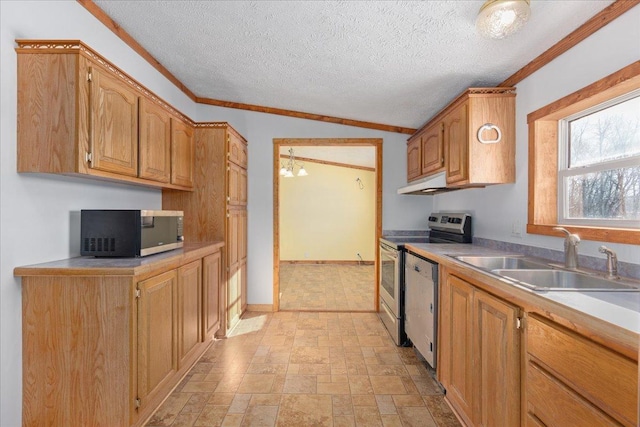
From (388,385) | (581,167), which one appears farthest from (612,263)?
(388,385)

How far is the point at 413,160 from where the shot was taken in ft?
11.8

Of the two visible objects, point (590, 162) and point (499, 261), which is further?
point (499, 261)

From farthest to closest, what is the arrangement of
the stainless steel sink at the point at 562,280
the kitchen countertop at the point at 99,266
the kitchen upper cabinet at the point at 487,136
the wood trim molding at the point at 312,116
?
the wood trim molding at the point at 312,116 → the kitchen upper cabinet at the point at 487,136 → the kitchen countertop at the point at 99,266 → the stainless steel sink at the point at 562,280

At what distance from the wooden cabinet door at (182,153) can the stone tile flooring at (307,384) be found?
1545 millimetres

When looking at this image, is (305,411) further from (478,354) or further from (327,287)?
(327,287)

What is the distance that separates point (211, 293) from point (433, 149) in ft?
8.01

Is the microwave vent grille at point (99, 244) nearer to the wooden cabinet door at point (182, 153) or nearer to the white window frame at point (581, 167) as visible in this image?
the wooden cabinet door at point (182, 153)

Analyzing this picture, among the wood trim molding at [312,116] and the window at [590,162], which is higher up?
the wood trim molding at [312,116]

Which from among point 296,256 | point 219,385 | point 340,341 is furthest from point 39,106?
point 296,256

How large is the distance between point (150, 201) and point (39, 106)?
1.36m

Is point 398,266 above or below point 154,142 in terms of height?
below

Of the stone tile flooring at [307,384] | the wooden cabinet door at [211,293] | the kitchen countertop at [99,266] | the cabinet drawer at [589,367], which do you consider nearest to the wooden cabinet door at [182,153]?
the wooden cabinet door at [211,293]

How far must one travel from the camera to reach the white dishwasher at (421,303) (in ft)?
7.15

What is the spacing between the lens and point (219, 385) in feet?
7.27
